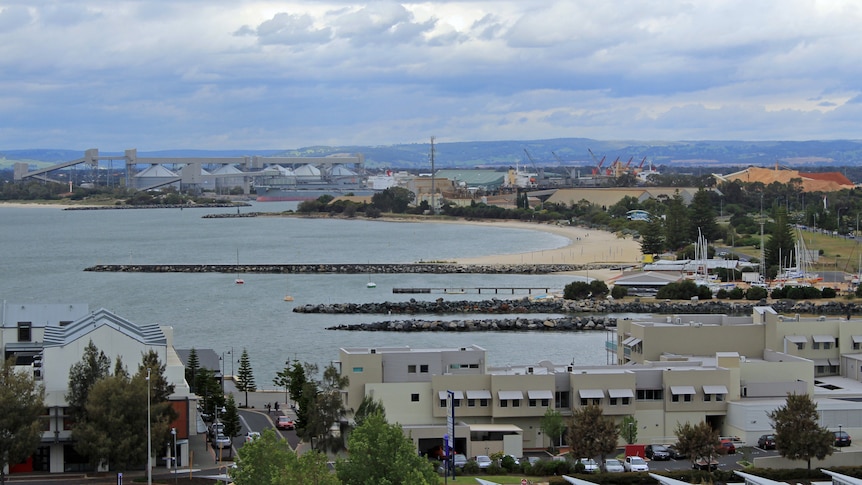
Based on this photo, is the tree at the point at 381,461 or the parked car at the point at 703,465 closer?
the tree at the point at 381,461

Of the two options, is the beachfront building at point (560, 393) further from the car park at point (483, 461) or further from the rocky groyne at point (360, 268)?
the rocky groyne at point (360, 268)

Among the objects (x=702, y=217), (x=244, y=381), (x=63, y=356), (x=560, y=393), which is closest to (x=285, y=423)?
(x=244, y=381)

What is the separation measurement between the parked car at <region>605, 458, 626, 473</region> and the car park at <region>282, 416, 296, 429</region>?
10.4ft

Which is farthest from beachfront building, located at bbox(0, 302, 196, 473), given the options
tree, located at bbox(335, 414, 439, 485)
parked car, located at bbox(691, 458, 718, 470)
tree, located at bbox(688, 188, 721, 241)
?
tree, located at bbox(688, 188, 721, 241)

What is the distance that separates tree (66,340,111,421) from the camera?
959 cm

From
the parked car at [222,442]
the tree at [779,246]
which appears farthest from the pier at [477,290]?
the parked car at [222,442]

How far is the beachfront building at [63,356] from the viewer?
9516 millimetres

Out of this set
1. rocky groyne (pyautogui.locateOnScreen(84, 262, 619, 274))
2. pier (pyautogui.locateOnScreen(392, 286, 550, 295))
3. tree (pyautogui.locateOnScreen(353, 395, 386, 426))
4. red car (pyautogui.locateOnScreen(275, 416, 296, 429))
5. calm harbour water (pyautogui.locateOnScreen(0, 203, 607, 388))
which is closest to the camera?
tree (pyautogui.locateOnScreen(353, 395, 386, 426))

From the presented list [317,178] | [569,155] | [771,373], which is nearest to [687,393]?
[771,373]

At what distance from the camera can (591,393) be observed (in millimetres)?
10734

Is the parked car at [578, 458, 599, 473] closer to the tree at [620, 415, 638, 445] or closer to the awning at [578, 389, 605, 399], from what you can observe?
the tree at [620, 415, 638, 445]

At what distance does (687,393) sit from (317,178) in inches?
2989

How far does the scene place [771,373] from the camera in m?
11.4

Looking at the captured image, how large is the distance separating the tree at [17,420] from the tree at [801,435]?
5.31 metres
